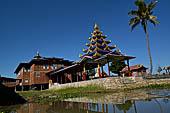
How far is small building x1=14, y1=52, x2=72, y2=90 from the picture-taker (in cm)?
3469

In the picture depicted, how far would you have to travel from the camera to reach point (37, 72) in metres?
34.8

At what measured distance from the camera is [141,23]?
27.3m

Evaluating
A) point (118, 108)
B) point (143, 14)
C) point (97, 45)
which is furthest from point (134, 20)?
point (118, 108)

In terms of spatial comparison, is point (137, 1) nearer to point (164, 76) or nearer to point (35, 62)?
point (164, 76)

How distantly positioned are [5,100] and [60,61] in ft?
91.1

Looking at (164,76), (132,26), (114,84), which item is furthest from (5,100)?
(132,26)

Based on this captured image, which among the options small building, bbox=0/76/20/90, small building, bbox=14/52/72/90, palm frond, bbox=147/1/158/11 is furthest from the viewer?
small building, bbox=0/76/20/90

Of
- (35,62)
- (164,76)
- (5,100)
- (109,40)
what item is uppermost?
(109,40)

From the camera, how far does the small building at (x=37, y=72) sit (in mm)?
34688

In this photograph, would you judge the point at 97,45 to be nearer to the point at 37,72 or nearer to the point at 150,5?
the point at 150,5

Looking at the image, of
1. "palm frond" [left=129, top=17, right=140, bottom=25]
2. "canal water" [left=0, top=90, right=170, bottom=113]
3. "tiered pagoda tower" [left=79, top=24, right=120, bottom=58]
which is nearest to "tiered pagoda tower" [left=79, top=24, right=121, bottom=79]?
"tiered pagoda tower" [left=79, top=24, right=120, bottom=58]

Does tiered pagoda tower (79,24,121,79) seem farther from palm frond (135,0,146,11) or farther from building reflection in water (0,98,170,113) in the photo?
building reflection in water (0,98,170,113)

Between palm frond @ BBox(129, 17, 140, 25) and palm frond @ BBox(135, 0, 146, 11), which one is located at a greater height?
palm frond @ BBox(135, 0, 146, 11)

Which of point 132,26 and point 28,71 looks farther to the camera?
point 28,71
